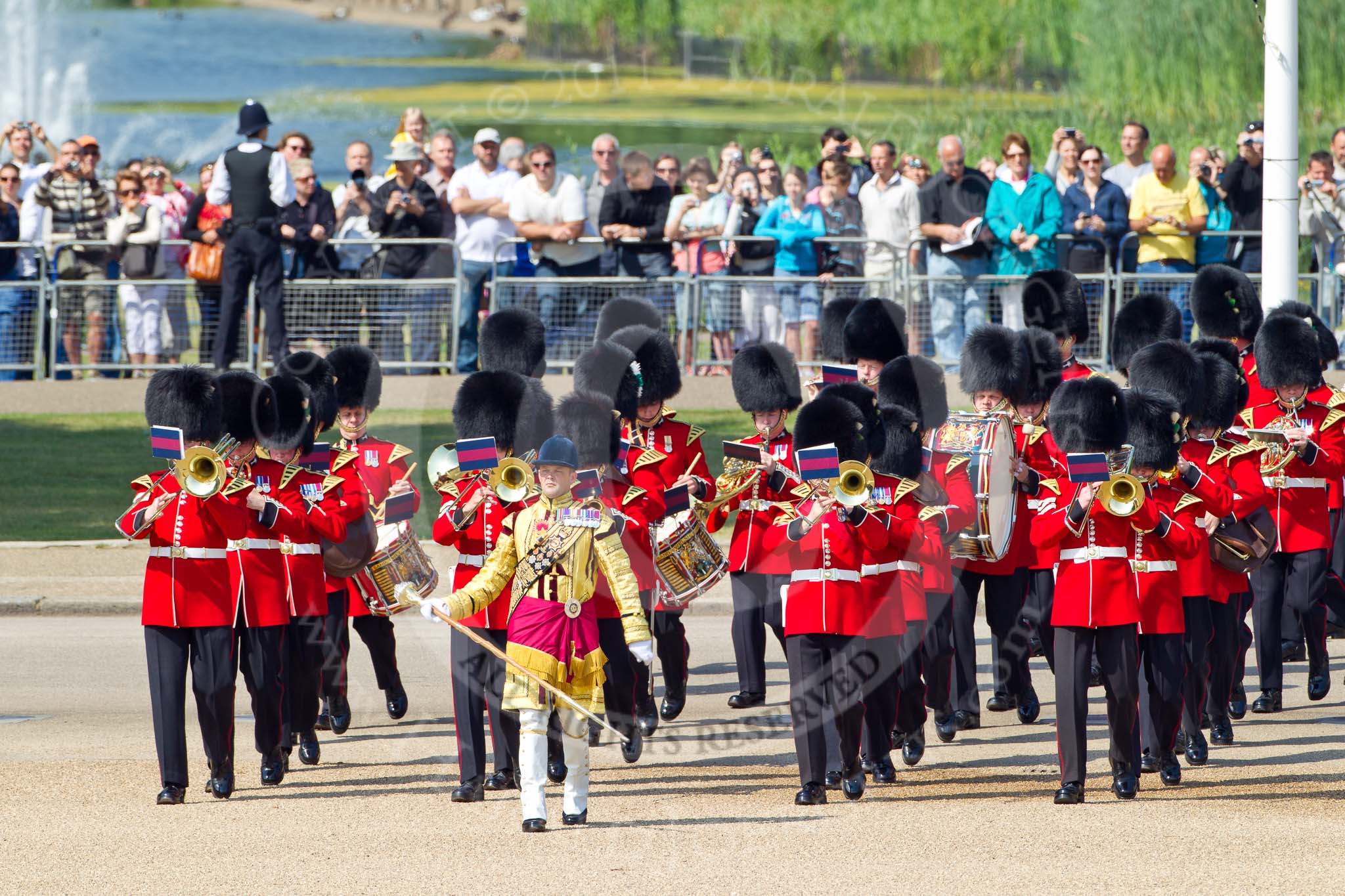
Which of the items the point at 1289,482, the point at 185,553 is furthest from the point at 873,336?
the point at 185,553

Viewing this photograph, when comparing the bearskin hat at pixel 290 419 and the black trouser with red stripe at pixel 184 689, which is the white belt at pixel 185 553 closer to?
the black trouser with red stripe at pixel 184 689

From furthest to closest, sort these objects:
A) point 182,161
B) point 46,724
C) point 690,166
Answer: point 182,161
point 690,166
point 46,724

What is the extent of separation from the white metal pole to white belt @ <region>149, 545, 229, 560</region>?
674 centimetres

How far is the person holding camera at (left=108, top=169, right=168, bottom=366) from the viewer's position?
15.7m

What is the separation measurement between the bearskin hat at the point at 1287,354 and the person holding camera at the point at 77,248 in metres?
9.24

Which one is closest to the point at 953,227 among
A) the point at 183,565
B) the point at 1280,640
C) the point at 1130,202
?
the point at 1130,202

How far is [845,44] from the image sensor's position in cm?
3089

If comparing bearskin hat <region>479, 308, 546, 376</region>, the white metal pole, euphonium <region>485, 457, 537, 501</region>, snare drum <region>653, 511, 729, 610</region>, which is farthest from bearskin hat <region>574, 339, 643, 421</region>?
the white metal pole

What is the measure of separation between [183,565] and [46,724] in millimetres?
1827

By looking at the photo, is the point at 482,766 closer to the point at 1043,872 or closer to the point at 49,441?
the point at 1043,872

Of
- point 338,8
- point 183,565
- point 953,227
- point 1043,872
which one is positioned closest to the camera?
point 1043,872

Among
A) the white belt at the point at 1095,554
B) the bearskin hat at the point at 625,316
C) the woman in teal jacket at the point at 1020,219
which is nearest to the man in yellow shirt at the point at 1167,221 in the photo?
the woman in teal jacket at the point at 1020,219

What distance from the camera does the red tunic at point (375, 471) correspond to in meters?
8.56

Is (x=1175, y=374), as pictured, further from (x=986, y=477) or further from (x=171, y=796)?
(x=171, y=796)
